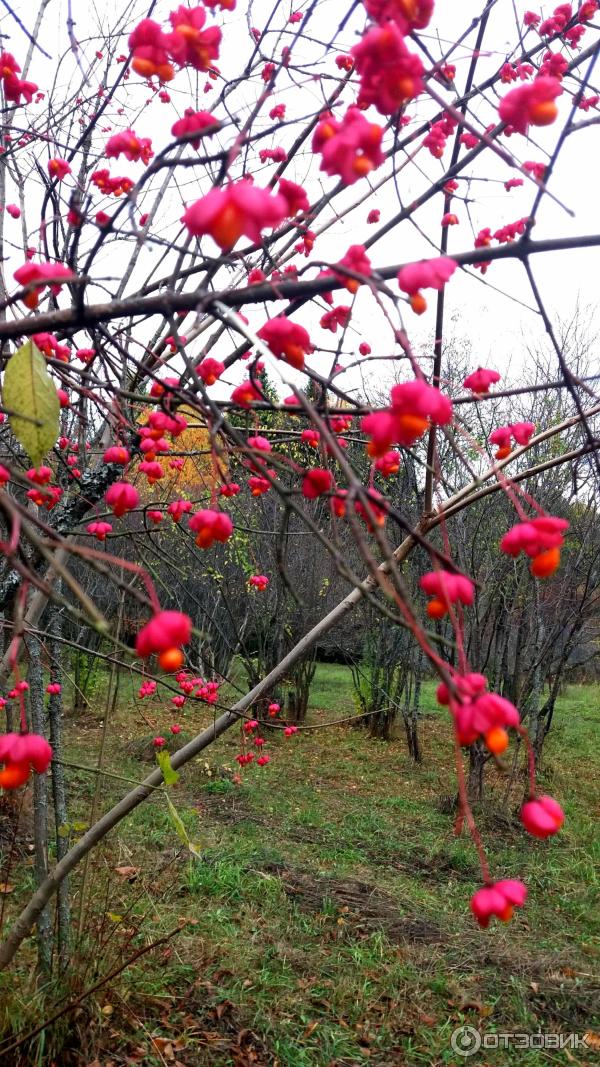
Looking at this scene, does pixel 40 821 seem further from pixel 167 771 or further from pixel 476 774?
pixel 476 774

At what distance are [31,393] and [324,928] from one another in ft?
11.8

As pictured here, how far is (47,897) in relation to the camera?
1853mm

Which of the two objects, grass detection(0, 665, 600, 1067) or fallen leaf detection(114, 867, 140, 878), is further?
fallen leaf detection(114, 867, 140, 878)

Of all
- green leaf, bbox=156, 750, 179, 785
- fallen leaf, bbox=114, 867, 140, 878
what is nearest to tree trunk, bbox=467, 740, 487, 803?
fallen leaf, bbox=114, 867, 140, 878

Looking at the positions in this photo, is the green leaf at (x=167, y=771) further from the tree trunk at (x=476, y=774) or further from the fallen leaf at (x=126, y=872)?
the tree trunk at (x=476, y=774)

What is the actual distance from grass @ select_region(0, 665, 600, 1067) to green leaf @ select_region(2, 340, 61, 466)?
6.97 feet

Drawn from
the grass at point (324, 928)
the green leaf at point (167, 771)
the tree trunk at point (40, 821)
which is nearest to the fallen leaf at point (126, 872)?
the grass at point (324, 928)

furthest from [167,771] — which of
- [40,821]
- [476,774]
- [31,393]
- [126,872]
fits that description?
[476,774]

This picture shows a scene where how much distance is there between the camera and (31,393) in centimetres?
100

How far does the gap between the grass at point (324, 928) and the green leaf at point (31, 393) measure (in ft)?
6.97

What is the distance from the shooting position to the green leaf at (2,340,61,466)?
100cm

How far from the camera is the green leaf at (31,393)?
39.6 inches

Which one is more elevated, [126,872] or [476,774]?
[476,774]

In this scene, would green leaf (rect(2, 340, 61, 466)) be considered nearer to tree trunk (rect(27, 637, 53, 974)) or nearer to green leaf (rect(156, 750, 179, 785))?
green leaf (rect(156, 750, 179, 785))
